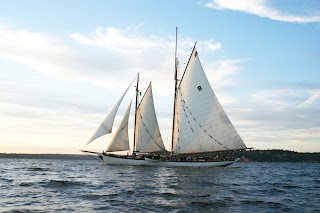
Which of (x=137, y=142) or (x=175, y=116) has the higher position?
(x=175, y=116)

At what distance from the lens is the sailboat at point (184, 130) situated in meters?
55.4

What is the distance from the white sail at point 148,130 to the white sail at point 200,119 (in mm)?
6277

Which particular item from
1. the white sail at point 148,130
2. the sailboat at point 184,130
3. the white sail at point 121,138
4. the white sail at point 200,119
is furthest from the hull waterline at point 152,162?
the white sail at point 200,119

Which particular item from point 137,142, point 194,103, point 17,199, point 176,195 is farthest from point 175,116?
point 17,199

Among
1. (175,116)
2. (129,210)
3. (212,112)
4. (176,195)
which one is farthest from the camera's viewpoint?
(175,116)

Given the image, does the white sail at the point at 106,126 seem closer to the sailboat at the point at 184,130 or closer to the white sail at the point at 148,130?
the sailboat at the point at 184,130

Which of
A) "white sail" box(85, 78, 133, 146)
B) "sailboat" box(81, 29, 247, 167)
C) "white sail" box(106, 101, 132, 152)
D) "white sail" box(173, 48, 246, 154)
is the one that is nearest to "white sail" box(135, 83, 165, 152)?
"sailboat" box(81, 29, 247, 167)

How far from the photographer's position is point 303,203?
23828mm

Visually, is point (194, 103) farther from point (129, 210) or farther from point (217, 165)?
point (129, 210)

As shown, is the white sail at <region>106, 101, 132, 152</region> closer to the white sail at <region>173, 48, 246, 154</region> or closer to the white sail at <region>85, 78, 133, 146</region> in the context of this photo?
the white sail at <region>85, 78, 133, 146</region>

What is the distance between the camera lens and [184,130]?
58.4 meters

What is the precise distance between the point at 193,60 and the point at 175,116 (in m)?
11.9

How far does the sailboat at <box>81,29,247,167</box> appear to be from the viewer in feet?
182

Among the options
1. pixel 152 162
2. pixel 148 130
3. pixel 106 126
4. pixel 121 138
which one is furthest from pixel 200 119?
pixel 106 126
